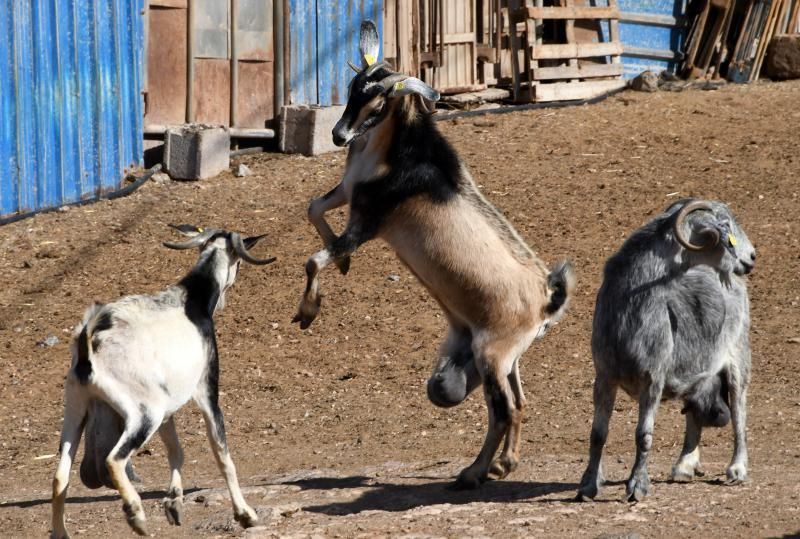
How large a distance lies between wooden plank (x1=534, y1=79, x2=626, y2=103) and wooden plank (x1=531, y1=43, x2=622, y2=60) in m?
0.38

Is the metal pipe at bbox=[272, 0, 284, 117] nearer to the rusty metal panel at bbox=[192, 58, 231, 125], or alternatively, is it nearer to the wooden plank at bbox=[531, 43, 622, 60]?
the rusty metal panel at bbox=[192, 58, 231, 125]

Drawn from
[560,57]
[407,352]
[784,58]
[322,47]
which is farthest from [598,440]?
[784,58]

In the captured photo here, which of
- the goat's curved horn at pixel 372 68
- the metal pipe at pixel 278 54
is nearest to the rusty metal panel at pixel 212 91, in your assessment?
the metal pipe at pixel 278 54

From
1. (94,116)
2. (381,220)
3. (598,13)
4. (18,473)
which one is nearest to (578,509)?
(381,220)

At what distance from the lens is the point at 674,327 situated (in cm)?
651

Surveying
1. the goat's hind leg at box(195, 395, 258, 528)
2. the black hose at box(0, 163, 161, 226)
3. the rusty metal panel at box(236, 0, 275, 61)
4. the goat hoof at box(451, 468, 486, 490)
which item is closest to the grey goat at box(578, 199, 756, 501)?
the goat hoof at box(451, 468, 486, 490)

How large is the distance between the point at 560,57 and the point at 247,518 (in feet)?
38.7

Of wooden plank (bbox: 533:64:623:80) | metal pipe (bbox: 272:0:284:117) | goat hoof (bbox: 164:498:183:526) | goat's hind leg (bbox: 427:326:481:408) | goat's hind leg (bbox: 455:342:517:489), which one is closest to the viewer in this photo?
goat hoof (bbox: 164:498:183:526)

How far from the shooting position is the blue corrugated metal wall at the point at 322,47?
14.4 m

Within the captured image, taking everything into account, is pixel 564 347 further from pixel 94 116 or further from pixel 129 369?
pixel 94 116

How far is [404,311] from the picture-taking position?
34.3 feet

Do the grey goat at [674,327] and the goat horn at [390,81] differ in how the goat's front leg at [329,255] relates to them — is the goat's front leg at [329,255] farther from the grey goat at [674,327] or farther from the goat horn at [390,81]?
the grey goat at [674,327]

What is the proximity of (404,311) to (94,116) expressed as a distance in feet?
13.3

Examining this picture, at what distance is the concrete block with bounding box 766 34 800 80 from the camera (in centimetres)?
1814
